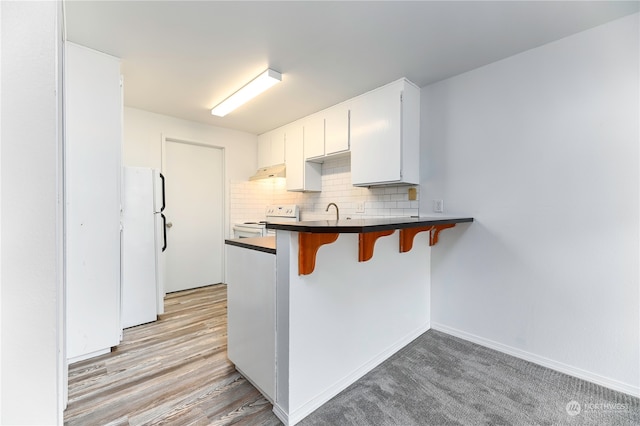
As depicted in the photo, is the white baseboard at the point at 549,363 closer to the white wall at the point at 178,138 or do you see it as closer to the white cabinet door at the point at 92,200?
the white cabinet door at the point at 92,200

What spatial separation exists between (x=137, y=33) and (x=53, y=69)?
1836 mm

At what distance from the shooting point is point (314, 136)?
342 centimetres

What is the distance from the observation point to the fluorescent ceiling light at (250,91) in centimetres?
245

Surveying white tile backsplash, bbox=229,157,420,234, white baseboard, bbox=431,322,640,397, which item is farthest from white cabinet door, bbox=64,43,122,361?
white baseboard, bbox=431,322,640,397

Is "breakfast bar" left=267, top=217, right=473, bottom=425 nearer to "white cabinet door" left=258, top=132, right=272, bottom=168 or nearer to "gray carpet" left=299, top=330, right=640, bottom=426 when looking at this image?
"gray carpet" left=299, top=330, right=640, bottom=426

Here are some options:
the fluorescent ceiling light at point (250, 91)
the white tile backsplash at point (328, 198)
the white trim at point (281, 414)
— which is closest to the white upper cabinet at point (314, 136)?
the white tile backsplash at point (328, 198)

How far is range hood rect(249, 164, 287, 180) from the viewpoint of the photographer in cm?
390

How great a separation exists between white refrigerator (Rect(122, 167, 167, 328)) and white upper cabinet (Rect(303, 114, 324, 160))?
1.76 m

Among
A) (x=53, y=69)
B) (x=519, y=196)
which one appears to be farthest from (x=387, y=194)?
(x=53, y=69)

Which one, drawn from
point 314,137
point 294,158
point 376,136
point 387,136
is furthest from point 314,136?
point 387,136

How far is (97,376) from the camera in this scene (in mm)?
1883

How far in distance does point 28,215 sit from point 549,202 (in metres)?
2.72

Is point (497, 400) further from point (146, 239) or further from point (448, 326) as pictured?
point (146, 239)

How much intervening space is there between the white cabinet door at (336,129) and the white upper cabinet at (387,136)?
142 mm
